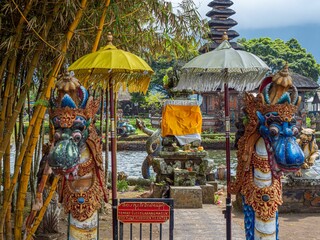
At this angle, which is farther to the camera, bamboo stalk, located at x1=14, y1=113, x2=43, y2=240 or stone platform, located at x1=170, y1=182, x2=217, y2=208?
stone platform, located at x1=170, y1=182, x2=217, y2=208

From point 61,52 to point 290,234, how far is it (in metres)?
3.79

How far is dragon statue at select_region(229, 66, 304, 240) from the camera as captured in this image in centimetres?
380

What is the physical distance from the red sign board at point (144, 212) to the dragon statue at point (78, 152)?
0.33 m

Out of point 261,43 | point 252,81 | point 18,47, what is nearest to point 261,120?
point 252,81

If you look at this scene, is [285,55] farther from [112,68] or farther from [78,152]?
[78,152]

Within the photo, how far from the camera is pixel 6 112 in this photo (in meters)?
5.20

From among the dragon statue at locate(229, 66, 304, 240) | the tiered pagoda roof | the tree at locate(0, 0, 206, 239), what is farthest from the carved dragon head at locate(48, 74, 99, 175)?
the tiered pagoda roof

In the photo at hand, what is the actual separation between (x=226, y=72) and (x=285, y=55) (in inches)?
1400

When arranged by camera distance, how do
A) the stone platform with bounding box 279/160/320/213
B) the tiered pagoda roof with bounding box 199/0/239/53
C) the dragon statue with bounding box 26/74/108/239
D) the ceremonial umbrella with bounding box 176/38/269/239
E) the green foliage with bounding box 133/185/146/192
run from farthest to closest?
1. the tiered pagoda roof with bounding box 199/0/239/53
2. the green foliage with bounding box 133/185/146/192
3. the stone platform with bounding box 279/160/320/213
4. the ceremonial umbrella with bounding box 176/38/269/239
5. the dragon statue with bounding box 26/74/108/239

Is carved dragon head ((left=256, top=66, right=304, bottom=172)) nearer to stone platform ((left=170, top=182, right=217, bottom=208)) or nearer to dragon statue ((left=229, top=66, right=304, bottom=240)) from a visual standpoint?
dragon statue ((left=229, top=66, right=304, bottom=240))

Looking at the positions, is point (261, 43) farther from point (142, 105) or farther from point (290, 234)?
point (290, 234)

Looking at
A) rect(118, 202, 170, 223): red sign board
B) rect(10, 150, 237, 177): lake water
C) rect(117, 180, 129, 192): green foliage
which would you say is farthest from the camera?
rect(10, 150, 237, 177): lake water

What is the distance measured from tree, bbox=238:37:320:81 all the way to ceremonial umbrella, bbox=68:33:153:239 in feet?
110

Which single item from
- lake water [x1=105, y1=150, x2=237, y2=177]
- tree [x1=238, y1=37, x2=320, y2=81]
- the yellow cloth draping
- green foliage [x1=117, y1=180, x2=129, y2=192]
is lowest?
lake water [x1=105, y1=150, x2=237, y2=177]
